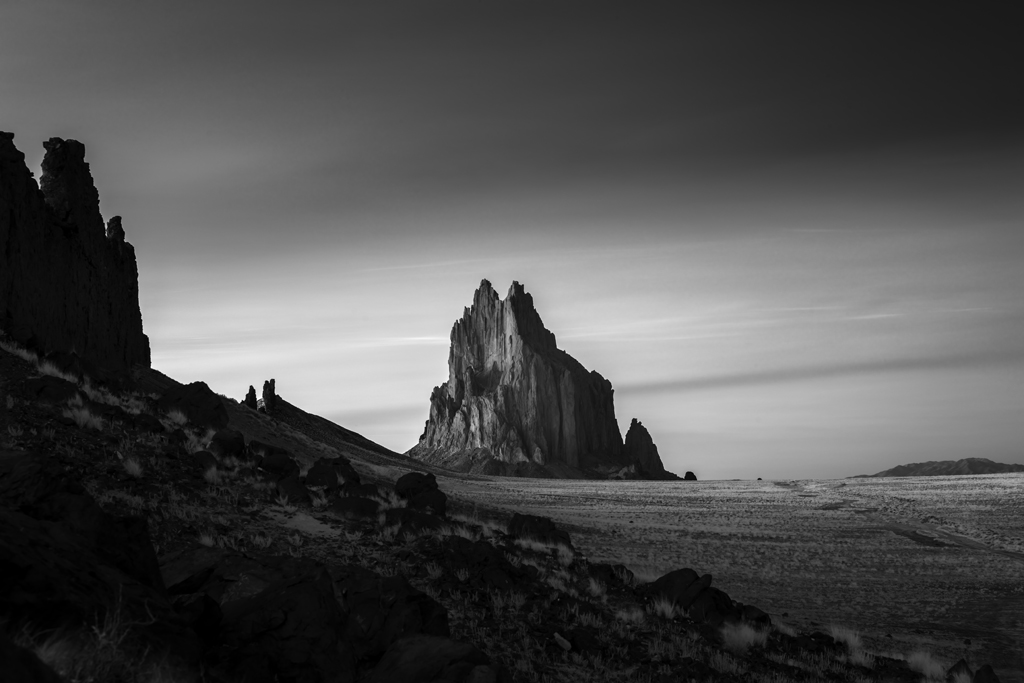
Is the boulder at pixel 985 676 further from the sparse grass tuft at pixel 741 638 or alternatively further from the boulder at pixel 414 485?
the boulder at pixel 414 485

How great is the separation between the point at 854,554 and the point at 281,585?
94.2 feet

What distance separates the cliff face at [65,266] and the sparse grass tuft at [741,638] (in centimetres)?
2265

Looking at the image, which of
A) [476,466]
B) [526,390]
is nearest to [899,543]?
[476,466]

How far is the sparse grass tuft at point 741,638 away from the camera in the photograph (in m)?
14.4

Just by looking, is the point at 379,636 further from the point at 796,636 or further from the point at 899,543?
the point at 899,543

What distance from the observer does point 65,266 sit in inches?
1558

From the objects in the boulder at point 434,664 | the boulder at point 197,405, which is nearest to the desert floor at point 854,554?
the boulder at point 434,664

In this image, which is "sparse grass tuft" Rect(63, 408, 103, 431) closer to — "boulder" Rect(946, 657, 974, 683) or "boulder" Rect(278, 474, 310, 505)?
"boulder" Rect(278, 474, 310, 505)

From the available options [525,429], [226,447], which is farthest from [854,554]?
[525,429]

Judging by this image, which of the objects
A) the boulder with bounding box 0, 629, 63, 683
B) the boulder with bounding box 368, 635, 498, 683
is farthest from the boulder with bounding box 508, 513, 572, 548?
the boulder with bounding box 0, 629, 63, 683

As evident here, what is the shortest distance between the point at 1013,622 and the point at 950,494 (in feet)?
141

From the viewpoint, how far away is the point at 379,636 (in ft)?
31.0

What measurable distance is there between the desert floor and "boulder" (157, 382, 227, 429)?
13.8m

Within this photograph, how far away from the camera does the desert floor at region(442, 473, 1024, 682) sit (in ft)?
65.4
